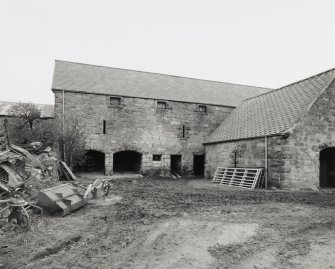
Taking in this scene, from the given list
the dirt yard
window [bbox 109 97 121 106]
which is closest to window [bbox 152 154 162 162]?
window [bbox 109 97 121 106]

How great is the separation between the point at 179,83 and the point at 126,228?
58.5 feet

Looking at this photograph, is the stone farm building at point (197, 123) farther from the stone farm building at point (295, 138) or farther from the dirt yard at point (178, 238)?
the dirt yard at point (178, 238)

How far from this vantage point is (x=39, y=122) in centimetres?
1686

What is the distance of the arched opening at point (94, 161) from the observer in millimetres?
19153

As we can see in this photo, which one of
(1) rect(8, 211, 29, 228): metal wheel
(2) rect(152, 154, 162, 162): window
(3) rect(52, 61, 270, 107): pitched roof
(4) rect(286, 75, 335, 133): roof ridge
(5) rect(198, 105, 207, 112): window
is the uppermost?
(3) rect(52, 61, 270, 107): pitched roof

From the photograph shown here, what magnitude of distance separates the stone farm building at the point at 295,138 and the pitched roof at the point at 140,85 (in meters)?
6.04

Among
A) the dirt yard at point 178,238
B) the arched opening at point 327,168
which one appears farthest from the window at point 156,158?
the dirt yard at point 178,238

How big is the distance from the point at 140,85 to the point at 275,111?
1004 cm

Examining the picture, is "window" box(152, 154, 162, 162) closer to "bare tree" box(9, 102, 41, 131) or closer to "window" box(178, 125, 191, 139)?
"window" box(178, 125, 191, 139)

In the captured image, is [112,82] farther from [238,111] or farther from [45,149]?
[238,111]

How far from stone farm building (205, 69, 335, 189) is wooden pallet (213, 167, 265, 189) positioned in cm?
36

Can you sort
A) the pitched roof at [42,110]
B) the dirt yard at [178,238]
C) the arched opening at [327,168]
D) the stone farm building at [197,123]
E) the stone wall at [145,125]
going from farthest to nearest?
the pitched roof at [42,110], the stone wall at [145,125], the arched opening at [327,168], the stone farm building at [197,123], the dirt yard at [178,238]

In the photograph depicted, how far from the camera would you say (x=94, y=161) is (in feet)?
66.2

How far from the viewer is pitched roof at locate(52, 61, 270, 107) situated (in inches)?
719
